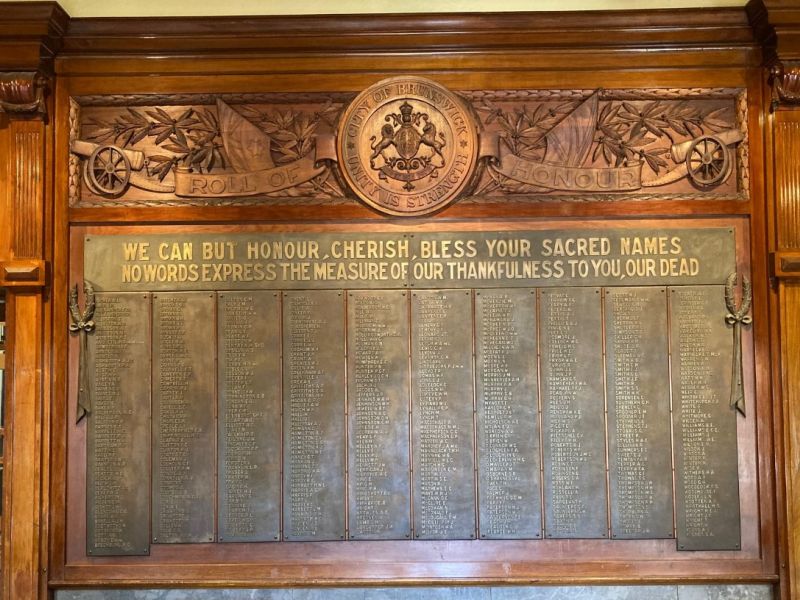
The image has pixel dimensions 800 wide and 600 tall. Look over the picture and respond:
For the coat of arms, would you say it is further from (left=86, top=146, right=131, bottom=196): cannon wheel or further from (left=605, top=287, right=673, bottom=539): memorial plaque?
(left=86, top=146, right=131, bottom=196): cannon wheel

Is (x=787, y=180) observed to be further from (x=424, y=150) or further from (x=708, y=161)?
(x=424, y=150)

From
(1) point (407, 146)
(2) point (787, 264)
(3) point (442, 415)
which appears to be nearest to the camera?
(2) point (787, 264)

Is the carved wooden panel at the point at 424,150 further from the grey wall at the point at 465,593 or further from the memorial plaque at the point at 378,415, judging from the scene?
the grey wall at the point at 465,593

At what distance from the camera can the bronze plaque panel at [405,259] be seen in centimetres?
457

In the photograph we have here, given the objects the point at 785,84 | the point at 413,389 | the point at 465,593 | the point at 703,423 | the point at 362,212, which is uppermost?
the point at 785,84

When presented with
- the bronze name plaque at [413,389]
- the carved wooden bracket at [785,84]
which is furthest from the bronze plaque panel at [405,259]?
the carved wooden bracket at [785,84]

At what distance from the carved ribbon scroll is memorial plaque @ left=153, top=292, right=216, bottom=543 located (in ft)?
9.74

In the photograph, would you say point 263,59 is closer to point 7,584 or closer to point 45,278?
point 45,278

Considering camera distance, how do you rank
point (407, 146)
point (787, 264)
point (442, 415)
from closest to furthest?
point (787, 264) → point (442, 415) → point (407, 146)

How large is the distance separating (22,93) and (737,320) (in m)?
4.29

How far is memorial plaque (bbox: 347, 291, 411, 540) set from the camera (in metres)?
4.48

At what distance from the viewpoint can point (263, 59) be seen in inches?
184

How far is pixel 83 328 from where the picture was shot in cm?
456

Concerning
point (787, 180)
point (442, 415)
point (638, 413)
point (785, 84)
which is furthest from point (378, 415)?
point (785, 84)
